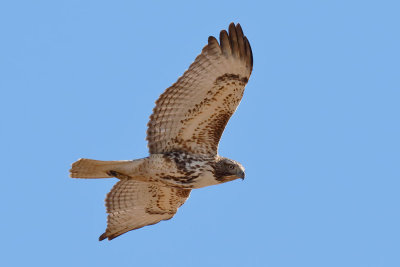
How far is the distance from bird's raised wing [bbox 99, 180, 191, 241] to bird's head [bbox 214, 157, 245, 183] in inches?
49.4

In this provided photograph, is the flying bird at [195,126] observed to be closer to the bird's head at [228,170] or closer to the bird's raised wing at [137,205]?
the bird's head at [228,170]

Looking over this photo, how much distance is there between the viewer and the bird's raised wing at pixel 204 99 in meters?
10.9

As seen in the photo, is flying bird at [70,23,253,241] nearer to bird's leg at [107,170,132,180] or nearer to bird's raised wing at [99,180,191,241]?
bird's leg at [107,170,132,180]

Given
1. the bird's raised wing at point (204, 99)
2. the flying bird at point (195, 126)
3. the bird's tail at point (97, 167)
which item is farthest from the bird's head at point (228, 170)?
the bird's tail at point (97, 167)

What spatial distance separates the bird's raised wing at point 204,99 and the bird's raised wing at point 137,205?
111 centimetres

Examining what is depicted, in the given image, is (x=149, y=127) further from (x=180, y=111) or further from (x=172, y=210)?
(x=172, y=210)

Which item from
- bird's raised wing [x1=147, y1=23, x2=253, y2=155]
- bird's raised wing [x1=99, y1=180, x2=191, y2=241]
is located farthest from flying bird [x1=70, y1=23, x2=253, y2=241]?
bird's raised wing [x1=99, y1=180, x2=191, y2=241]

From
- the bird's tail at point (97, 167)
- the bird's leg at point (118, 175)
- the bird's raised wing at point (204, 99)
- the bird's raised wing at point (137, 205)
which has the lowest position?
the bird's raised wing at point (137, 205)

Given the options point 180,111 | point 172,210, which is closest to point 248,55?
point 180,111

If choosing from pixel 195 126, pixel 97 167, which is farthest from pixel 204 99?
pixel 97 167

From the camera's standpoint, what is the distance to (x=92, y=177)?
11406 mm

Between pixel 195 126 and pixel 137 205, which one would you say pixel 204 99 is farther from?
pixel 137 205

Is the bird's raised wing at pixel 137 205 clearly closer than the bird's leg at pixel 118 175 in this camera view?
No

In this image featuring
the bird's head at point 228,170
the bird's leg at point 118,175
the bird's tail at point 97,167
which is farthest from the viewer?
the bird's leg at point 118,175
